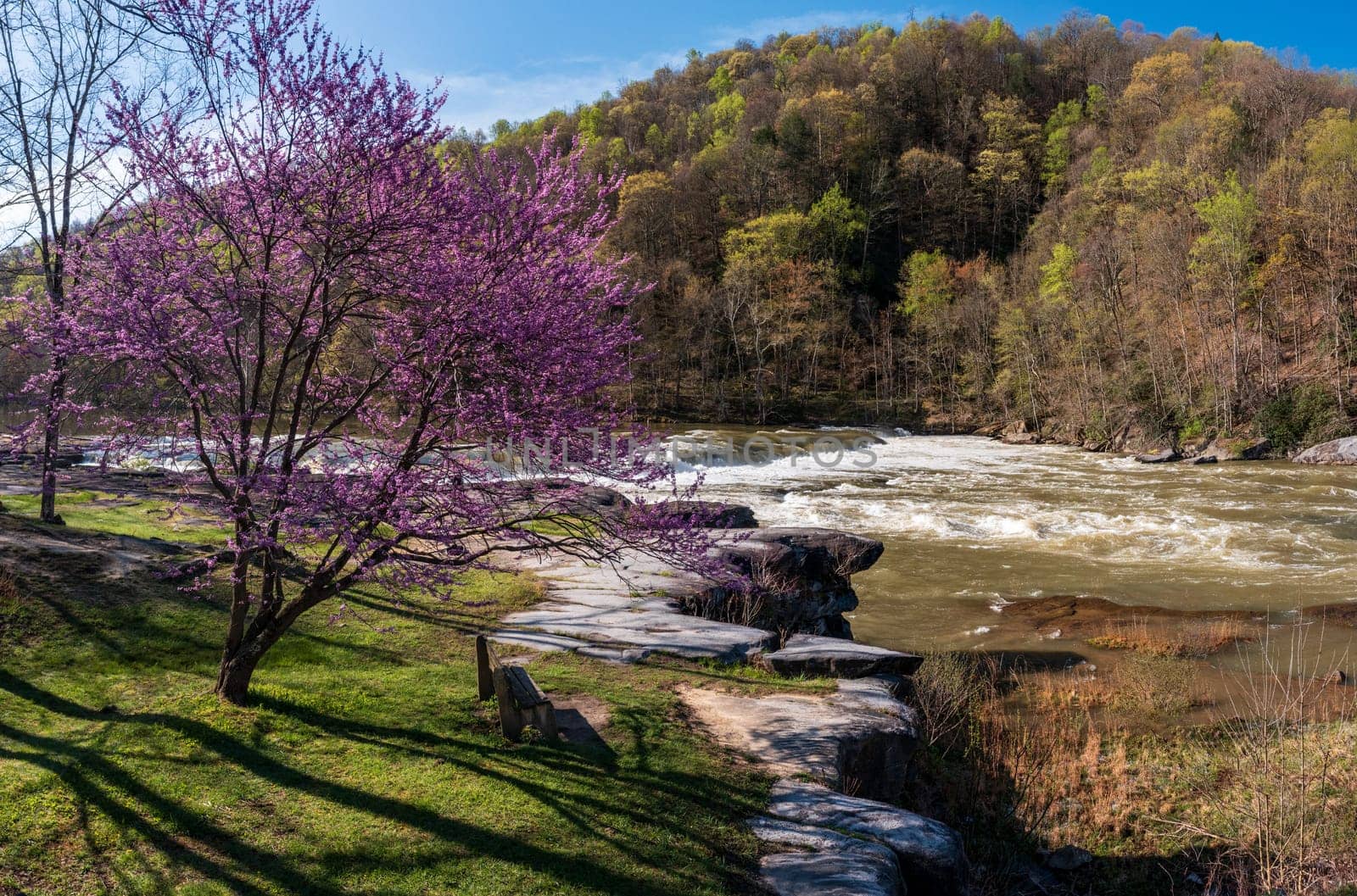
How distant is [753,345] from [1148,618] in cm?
4611

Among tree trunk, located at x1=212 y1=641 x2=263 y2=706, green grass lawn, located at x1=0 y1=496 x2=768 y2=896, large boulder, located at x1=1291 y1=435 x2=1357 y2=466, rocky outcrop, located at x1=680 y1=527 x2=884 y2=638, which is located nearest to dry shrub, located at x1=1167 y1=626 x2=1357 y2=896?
green grass lawn, located at x1=0 y1=496 x2=768 y2=896

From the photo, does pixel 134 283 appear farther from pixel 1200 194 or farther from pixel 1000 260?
pixel 1000 260

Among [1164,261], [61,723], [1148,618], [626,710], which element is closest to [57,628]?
[61,723]

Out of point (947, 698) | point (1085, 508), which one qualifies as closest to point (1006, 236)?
point (1085, 508)

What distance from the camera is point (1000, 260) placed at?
2990 inches

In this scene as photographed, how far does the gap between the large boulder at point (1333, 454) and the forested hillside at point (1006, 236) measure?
5.65ft

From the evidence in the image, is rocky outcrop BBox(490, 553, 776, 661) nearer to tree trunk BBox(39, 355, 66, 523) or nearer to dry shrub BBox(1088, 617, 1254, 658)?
tree trunk BBox(39, 355, 66, 523)

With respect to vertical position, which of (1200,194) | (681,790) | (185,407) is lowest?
(681,790)

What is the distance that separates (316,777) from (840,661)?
5634 mm

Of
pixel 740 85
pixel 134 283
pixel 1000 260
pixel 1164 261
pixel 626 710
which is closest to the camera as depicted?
pixel 134 283

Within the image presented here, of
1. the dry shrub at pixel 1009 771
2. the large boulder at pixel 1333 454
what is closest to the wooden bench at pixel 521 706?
the dry shrub at pixel 1009 771

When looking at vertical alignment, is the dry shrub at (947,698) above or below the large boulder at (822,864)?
below

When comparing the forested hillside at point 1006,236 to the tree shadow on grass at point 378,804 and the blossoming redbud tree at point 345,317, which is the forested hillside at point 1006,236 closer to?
the blossoming redbud tree at point 345,317

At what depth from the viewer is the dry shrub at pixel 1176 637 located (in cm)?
1202
